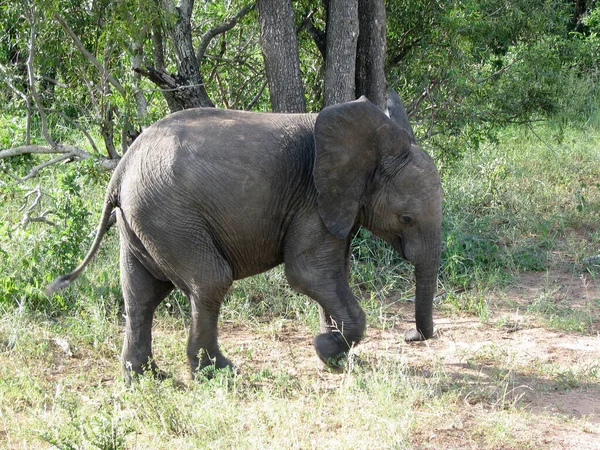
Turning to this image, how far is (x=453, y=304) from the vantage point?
7043mm

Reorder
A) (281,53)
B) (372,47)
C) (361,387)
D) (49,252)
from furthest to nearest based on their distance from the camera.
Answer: (372,47) → (281,53) → (49,252) → (361,387)

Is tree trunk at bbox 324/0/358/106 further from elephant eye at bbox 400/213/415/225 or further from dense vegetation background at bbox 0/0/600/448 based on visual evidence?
elephant eye at bbox 400/213/415/225

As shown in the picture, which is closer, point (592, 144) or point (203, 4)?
point (203, 4)

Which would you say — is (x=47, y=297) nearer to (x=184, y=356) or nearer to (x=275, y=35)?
(x=184, y=356)

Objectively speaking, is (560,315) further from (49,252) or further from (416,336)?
(49,252)

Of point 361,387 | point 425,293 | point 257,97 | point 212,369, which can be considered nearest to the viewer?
point 361,387

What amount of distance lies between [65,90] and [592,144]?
24.1ft

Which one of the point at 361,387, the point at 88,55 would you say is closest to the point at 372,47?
the point at 88,55

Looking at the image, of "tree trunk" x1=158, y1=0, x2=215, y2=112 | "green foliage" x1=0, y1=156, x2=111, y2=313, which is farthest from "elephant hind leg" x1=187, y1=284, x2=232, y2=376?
"tree trunk" x1=158, y1=0, x2=215, y2=112

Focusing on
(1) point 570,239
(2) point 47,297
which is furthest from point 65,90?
(1) point 570,239

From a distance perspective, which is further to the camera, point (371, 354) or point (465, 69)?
point (465, 69)

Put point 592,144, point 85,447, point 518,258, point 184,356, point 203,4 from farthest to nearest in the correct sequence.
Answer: point 592,144 → point 203,4 → point 518,258 → point 184,356 → point 85,447

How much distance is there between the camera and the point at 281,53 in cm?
721

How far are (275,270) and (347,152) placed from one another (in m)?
2.28
